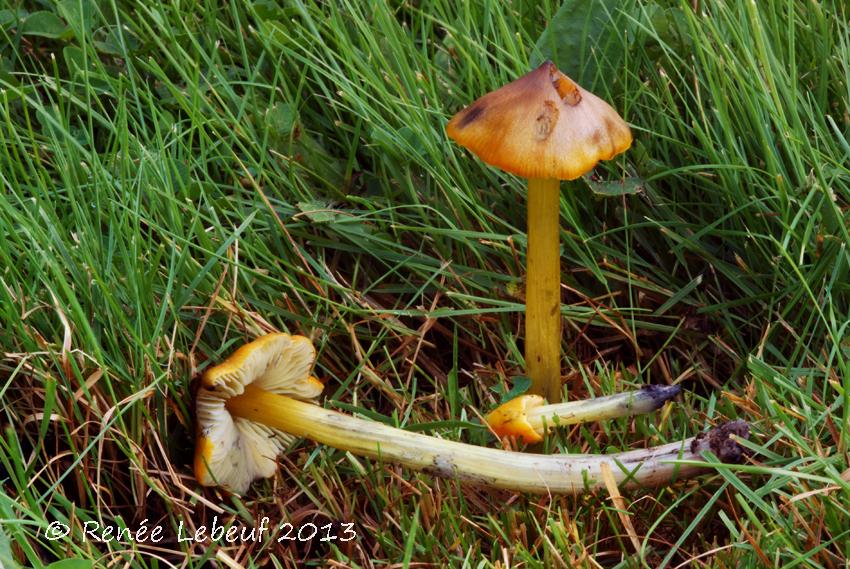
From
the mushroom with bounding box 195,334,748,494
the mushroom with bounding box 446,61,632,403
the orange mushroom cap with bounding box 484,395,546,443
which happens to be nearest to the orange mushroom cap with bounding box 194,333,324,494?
the mushroom with bounding box 195,334,748,494

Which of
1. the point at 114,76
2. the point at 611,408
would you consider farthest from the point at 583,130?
the point at 114,76

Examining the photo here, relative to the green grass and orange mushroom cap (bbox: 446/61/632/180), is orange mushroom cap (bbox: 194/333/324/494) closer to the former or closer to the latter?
the green grass

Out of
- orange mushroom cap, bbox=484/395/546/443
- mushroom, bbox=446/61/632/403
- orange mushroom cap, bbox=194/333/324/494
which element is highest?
mushroom, bbox=446/61/632/403

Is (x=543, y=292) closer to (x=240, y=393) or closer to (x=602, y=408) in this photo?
(x=602, y=408)

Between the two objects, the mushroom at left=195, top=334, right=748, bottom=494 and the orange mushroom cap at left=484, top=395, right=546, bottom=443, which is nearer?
the mushroom at left=195, top=334, right=748, bottom=494

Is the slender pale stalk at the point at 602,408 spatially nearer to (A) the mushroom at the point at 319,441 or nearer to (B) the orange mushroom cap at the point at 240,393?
(A) the mushroom at the point at 319,441

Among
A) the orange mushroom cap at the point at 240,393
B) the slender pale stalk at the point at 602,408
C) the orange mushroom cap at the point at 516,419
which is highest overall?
the orange mushroom cap at the point at 240,393

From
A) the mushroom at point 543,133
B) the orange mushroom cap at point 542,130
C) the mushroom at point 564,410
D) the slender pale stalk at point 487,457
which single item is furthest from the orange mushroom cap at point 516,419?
the orange mushroom cap at point 542,130
